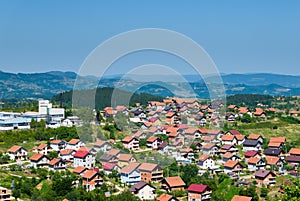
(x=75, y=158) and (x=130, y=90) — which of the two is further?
(x=130, y=90)

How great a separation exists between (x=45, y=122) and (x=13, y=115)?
6.71ft

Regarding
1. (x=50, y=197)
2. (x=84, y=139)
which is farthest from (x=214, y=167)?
(x=50, y=197)

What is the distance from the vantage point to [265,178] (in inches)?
335

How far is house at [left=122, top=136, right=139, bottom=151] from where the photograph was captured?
1092 centimetres

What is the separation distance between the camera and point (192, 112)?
1681cm

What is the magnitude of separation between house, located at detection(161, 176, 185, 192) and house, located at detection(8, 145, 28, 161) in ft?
12.1

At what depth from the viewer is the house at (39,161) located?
9593 millimetres

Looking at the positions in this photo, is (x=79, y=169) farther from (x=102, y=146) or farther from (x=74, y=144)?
(x=74, y=144)

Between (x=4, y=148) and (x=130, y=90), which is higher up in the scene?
(x=130, y=90)

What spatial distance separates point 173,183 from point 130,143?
10.5 ft

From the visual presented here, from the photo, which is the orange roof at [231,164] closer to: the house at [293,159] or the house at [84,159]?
the house at [293,159]

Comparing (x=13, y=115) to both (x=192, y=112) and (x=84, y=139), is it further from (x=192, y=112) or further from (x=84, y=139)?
(x=192, y=112)

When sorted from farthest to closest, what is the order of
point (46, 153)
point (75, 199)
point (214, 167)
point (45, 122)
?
1. point (45, 122)
2. point (46, 153)
3. point (214, 167)
4. point (75, 199)

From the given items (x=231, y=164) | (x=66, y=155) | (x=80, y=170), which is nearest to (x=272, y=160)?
(x=231, y=164)
